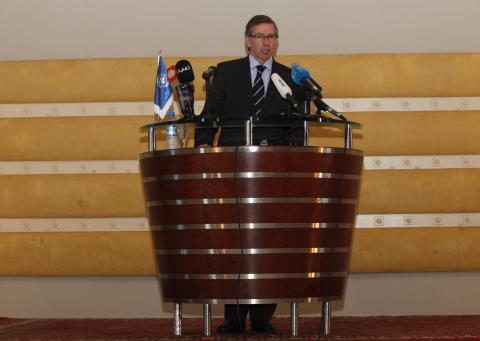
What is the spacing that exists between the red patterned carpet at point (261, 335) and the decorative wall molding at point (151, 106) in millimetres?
1287

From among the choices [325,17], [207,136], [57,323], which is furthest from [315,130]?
[57,323]

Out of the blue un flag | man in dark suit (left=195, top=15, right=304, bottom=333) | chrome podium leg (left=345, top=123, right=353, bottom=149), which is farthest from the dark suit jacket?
the blue un flag

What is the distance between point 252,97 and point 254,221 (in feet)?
→ 2.55

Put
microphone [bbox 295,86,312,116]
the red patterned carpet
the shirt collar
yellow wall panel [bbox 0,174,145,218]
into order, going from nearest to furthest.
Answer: microphone [bbox 295,86,312,116]
the red patterned carpet
the shirt collar
yellow wall panel [bbox 0,174,145,218]

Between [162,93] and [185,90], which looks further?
[162,93]

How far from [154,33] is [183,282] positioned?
2283 mm

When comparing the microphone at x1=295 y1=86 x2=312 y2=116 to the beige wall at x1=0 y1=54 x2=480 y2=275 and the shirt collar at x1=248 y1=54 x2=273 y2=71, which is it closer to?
the shirt collar at x1=248 y1=54 x2=273 y2=71

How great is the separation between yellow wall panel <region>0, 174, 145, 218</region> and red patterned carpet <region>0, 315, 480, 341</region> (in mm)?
699

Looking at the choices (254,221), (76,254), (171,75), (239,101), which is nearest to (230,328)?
(254,221)

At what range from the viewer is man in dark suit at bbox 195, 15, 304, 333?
423cm

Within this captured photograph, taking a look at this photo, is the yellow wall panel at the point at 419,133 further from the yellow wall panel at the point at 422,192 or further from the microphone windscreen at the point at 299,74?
the microphone windscreen at the point at 299,74

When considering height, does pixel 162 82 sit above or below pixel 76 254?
above

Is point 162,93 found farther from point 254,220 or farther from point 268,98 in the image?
point 254,220

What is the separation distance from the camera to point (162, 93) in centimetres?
488
